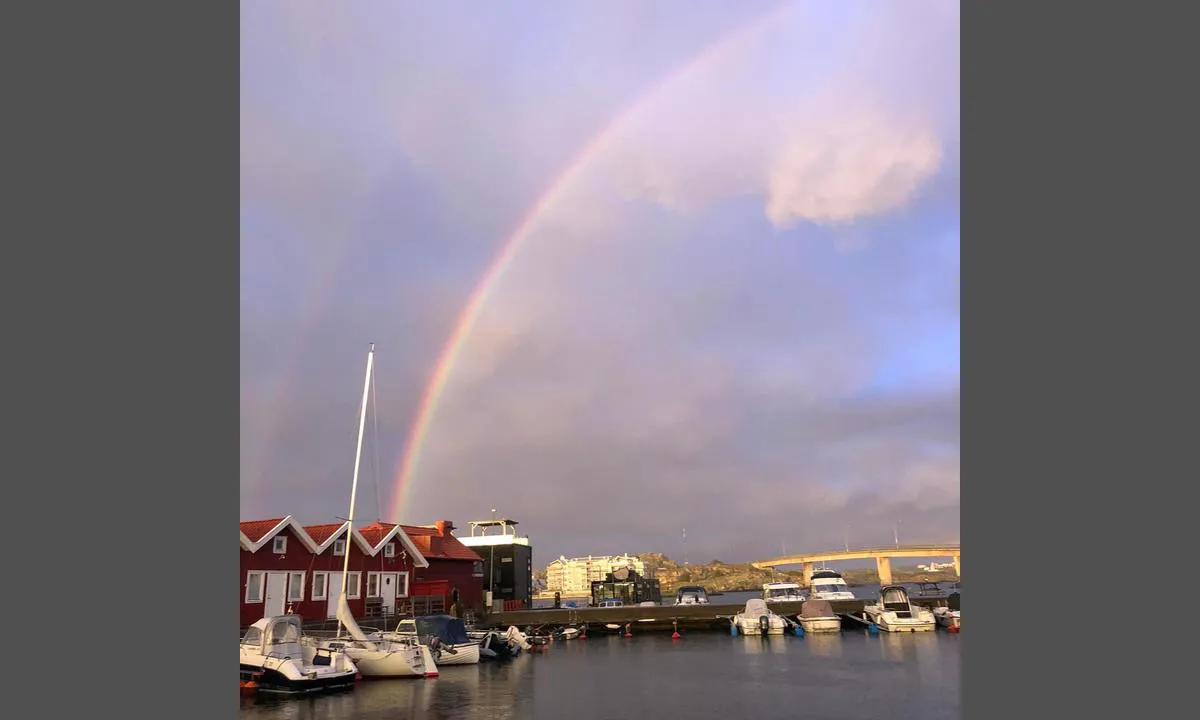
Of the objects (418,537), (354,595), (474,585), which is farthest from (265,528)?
(474,585)

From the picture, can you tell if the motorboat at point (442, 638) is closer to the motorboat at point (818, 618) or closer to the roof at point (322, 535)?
the roof at point (322, 535)

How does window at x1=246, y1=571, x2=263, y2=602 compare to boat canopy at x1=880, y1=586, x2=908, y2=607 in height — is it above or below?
above

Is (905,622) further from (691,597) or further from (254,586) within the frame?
(254,586)

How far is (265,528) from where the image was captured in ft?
155

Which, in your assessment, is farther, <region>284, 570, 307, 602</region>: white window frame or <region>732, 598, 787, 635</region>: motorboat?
<region>732, 598, 787, 635</region>: motorboat

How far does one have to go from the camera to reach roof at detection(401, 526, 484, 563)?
217 ft

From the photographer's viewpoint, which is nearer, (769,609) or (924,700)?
(924,700)

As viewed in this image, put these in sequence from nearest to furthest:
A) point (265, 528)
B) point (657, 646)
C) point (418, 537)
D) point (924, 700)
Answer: point (924, 700) < point (265, 528) < point (657, 646) < point (418, 537)

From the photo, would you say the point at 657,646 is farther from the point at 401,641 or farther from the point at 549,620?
the point at 401,641

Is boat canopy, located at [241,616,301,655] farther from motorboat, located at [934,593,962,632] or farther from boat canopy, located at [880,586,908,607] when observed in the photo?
motorboat, located at [934,593,962,632]

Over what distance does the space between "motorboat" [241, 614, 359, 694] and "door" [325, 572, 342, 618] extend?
14.7 meters

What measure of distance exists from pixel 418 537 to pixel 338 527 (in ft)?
50.9

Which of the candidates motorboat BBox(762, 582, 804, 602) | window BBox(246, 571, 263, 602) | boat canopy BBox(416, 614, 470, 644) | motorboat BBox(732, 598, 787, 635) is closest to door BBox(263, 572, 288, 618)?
window BBox(246, 571, 263, 602)

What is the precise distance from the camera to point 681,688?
36.4 metres
